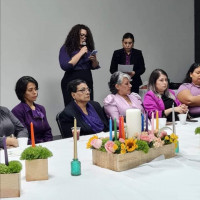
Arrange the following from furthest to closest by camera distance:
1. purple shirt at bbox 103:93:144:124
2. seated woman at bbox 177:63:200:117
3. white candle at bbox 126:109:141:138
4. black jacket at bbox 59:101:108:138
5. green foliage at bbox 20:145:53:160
A: seated woman at bbox 177:63:200:117 → purple shirt at bbox 103:93:144:124 → black jacket at bbox 59:101:108:138 → white candle at bbox 126:109:141:138 → green foliage at bbox 20:145:53:160

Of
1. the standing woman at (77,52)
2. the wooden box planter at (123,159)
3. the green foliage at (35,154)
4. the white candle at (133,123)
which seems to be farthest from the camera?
the standing woman at (77,52)

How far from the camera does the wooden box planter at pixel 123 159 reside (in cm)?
159

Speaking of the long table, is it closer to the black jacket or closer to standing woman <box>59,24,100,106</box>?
the black jacket

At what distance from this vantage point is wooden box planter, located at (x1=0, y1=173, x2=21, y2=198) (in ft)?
4.35

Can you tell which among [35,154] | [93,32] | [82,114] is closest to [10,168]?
[35,154]

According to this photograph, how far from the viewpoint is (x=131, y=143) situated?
1.63 m

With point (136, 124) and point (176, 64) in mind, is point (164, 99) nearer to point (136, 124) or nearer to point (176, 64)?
point (136, 124)

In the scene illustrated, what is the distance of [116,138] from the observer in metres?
1.69

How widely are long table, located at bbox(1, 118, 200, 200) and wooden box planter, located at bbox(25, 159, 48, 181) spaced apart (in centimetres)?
2

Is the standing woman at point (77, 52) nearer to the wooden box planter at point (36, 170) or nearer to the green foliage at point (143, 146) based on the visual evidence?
the green foliage at point (143, 146)

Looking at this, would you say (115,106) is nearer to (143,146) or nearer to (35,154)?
(143,146)

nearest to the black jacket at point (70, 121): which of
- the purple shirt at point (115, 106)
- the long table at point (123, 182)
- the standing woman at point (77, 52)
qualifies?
the purple shirt at point (115, 106)

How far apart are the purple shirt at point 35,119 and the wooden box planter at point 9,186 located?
1900mm

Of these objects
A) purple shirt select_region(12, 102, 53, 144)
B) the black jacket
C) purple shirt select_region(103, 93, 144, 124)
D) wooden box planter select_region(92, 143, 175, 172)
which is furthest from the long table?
purple shirt select_region(103, 93, 144, 124)
